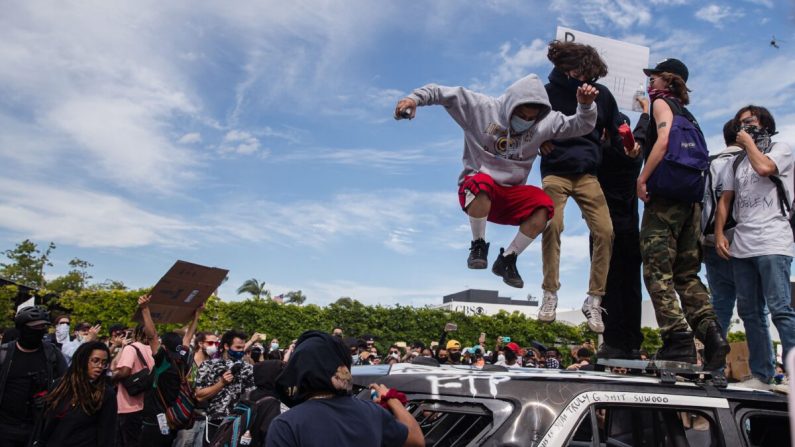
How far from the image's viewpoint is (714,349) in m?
4.19

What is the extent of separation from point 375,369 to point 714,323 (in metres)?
2.27

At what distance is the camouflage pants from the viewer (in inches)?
180

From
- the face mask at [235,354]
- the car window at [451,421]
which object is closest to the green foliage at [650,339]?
the face mask at [235,354]

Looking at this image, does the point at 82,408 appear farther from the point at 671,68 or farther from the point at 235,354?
the point at 671,68

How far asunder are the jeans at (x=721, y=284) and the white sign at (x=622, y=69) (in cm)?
140

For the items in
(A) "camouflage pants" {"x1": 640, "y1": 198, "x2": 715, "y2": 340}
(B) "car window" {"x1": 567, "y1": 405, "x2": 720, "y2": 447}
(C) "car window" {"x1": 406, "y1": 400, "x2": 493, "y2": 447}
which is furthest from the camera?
(A) "camouflage pants" {"x1": 640, "y1": 198, "x2": 715, "y2": 340}

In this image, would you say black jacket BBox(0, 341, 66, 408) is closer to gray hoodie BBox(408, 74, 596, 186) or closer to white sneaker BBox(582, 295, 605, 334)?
gray hoodie BBox(408, 74, 596, 186)

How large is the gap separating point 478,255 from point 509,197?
0.46m

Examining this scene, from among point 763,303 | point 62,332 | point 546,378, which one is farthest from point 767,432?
point 62,332

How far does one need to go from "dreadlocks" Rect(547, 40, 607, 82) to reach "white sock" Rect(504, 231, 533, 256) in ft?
4.63

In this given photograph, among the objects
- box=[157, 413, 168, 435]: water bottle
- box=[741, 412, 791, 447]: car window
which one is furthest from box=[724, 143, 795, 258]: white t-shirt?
box=[157, 413, 168, 435]: water bottle

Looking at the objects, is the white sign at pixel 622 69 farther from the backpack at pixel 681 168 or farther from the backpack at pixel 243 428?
the backpack at pixel 243 428

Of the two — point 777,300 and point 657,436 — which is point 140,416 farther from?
point 777,300

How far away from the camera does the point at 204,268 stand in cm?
835
